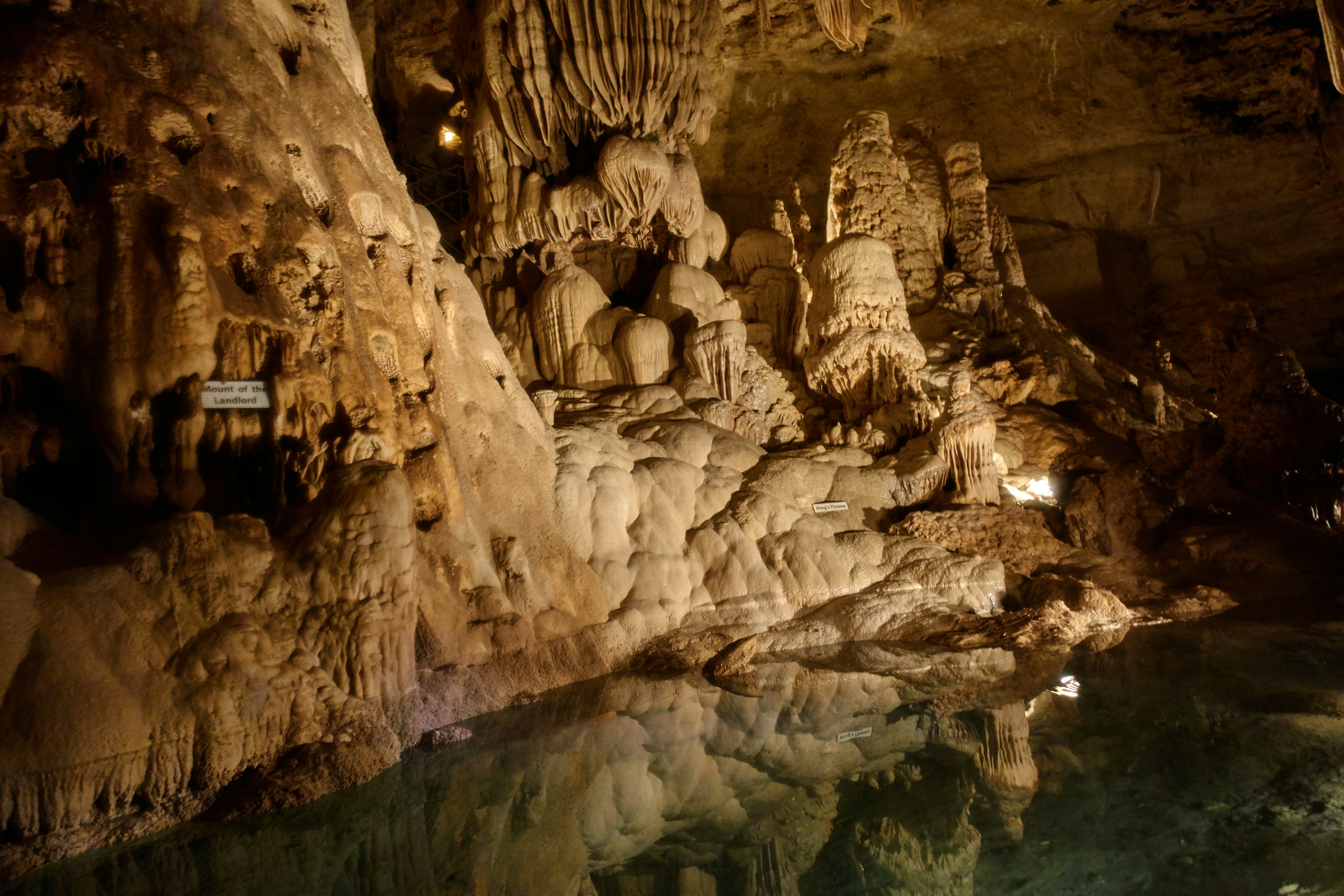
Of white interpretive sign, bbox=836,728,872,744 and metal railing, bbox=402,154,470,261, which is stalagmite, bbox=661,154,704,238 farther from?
white interpretive sign, bbox=836,728,872,744

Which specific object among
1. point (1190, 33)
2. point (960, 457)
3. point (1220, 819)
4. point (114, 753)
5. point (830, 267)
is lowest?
point (1220, 819)

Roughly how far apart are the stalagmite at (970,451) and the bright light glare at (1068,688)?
137 inches

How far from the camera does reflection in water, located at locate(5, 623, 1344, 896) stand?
10.8 ft

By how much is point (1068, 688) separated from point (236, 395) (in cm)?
545

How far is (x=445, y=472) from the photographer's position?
19.4 ft

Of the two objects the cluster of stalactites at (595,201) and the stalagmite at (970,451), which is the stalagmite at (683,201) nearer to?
the cluster of stalactites at (595,201)

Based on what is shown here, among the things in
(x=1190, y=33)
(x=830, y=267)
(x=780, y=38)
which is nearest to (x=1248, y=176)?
(x=1190, y=33)

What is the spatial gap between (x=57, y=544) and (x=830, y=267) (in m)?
9.30

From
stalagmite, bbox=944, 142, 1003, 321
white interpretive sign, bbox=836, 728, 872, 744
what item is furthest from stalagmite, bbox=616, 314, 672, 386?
stalagmite, bbox=944, 142, 1003, 321

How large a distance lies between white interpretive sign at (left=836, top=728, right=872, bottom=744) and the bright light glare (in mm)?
1374

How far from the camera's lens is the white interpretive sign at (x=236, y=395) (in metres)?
4.85

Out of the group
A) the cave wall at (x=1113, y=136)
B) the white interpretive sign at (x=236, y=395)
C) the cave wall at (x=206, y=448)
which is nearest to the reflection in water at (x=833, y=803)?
the cave wall at (x=206, y=448)

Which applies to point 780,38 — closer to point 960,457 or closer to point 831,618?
point 960,457

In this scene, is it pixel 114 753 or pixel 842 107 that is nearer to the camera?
pixel 114 753
